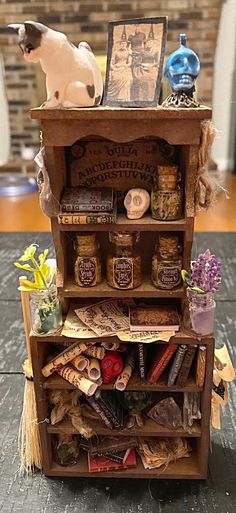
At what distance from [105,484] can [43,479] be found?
0.57 feet

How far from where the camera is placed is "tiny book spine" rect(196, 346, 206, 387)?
1.26 meters

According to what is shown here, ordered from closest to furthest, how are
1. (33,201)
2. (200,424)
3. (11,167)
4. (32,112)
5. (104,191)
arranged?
(32,112) < (104,191) < (200,424) < (33,201) < (11,167)

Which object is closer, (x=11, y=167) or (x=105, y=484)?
(x=105, y=484)

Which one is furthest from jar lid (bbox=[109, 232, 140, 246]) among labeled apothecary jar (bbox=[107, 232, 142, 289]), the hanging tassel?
the hanging tassel

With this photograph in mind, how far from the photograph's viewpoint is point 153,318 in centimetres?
129

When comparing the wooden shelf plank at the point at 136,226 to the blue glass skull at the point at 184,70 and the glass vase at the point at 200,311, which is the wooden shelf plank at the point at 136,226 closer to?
the glass vase at the point at 200,311

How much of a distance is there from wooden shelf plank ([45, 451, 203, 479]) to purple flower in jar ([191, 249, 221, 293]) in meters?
0.53

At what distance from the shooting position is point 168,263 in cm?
126

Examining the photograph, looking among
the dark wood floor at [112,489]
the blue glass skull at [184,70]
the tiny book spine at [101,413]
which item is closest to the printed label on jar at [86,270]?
the tiny book spine at [101,413]

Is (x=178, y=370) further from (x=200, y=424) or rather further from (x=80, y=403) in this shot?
(x=80, y=403)

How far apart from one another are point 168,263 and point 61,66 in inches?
20.4

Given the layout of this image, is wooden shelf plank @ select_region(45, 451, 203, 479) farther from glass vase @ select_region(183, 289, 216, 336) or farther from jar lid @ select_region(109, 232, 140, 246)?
jar lid @ select_region(109, 232, 140, 246)

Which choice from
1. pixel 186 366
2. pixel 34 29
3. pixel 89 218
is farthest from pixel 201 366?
Answer: pixel 34 29

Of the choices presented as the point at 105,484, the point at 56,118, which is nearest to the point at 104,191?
the point at 56,118
